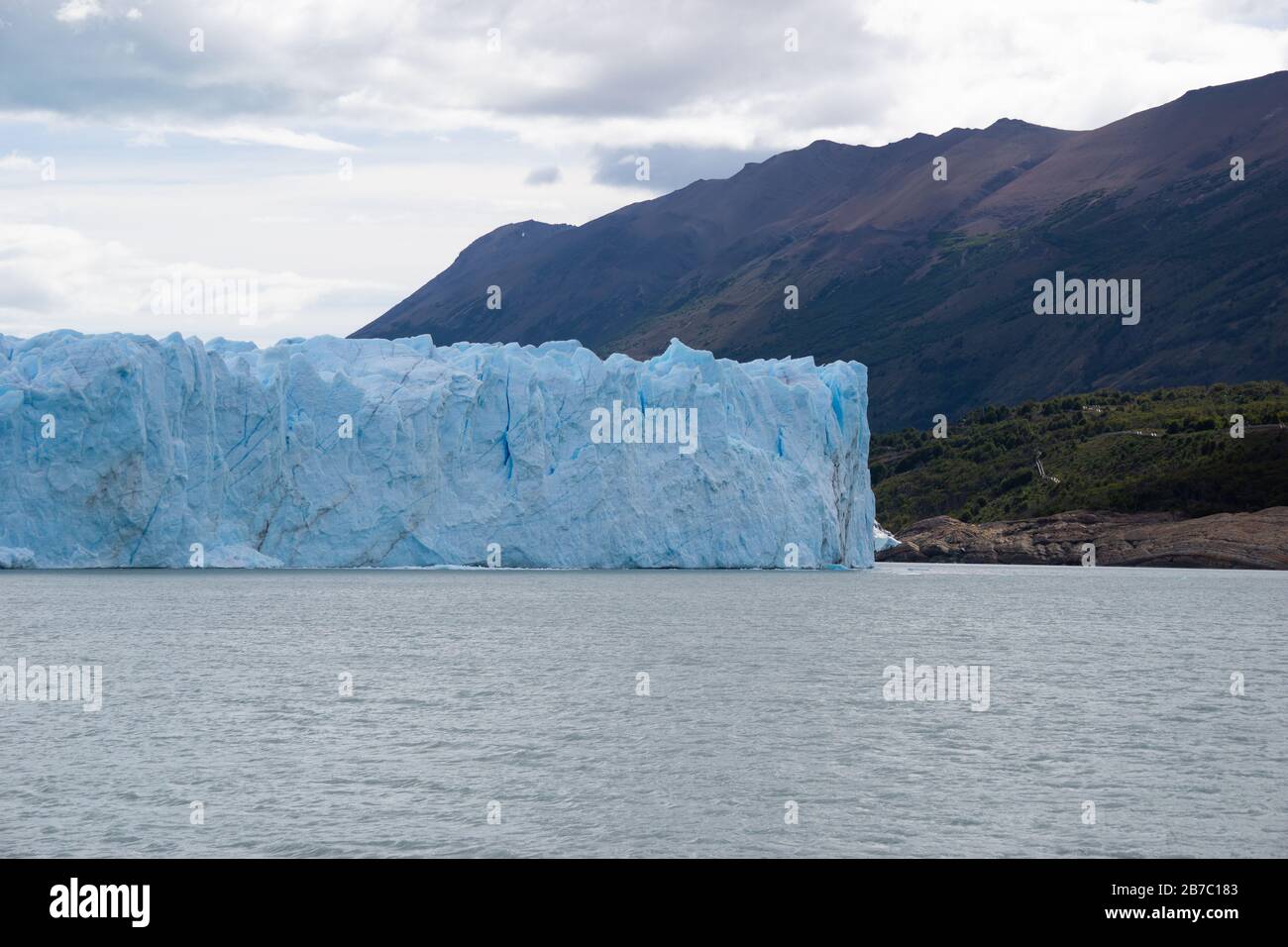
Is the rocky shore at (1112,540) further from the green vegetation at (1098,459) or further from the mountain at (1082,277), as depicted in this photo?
the mountain at (1082,277)

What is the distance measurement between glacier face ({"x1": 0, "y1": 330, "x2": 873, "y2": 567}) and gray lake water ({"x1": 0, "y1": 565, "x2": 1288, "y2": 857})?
173 inches

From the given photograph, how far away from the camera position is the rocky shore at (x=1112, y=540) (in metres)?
66.8

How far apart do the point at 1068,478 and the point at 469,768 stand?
71977 millimetres

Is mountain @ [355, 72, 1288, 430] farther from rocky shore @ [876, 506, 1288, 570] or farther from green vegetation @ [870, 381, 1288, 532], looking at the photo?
rocky shore @ [876, 506, 1288, 570]

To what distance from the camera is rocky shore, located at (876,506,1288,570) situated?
6681cm

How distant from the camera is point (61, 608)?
3316 cm

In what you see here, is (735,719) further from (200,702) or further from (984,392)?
(984,392)

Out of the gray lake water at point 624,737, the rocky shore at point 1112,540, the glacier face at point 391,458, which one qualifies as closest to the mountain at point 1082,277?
the rocky shore at point 1112,540

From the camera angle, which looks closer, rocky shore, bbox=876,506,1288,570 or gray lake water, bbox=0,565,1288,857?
gray lake water, bbox=0,565,1288,857

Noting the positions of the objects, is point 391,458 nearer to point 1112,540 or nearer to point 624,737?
point 624,737

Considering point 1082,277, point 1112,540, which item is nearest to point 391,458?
point 1112,540

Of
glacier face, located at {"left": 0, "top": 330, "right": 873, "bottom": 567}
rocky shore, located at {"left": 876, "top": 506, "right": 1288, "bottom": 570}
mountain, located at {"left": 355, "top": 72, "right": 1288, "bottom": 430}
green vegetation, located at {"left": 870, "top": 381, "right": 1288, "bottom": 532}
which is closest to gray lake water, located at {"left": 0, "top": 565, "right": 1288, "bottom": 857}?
glacier face, located at {"left": 0, "top": 330, "right": 873, "bottom": 567}

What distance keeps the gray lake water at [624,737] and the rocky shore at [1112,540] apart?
34644 mm
